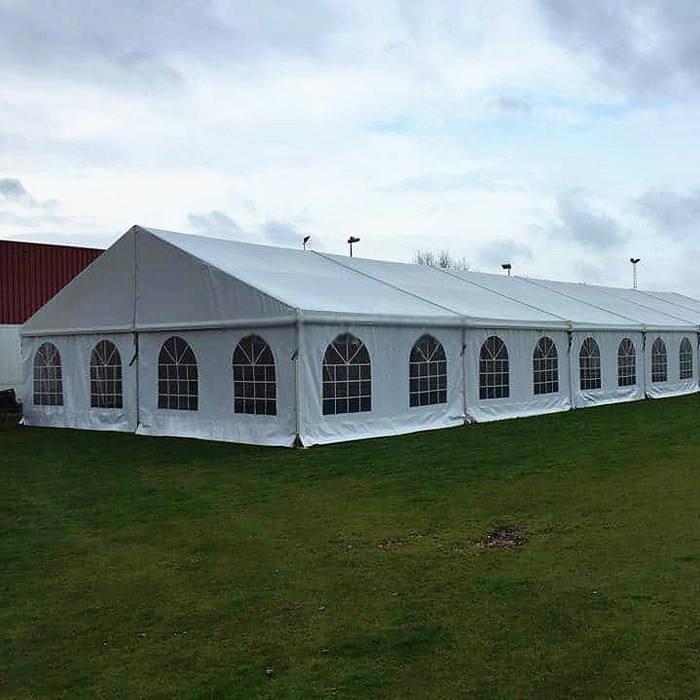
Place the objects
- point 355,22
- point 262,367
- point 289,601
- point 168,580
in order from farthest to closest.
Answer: point 262,367, point 355,22, point 168,580, point 289,601

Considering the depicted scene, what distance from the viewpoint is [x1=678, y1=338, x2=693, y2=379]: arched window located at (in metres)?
22.5

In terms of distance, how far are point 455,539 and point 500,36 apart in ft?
24.9

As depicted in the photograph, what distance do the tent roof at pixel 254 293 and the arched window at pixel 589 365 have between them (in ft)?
1.45

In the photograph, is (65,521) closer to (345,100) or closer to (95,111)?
(95,111)

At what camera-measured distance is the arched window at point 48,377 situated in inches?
631

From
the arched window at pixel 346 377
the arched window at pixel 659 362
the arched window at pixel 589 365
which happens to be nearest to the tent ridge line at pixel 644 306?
the arched window at pixel 659 362

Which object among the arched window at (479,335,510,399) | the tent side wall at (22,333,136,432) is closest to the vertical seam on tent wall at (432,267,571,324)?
the arched window at (479,335,510,399)

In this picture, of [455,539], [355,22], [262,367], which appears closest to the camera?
[455,539]

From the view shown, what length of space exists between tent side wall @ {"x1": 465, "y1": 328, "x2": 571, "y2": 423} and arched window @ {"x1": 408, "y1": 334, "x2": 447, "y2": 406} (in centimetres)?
72

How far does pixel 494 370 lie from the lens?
15.6 metres

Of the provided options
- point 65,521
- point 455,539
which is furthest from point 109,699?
point 65,521

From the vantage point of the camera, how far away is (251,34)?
11.8m

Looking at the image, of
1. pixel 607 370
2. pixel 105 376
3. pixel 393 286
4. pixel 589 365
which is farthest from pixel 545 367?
pixel 105 376

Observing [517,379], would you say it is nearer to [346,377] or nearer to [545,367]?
[545,367]
